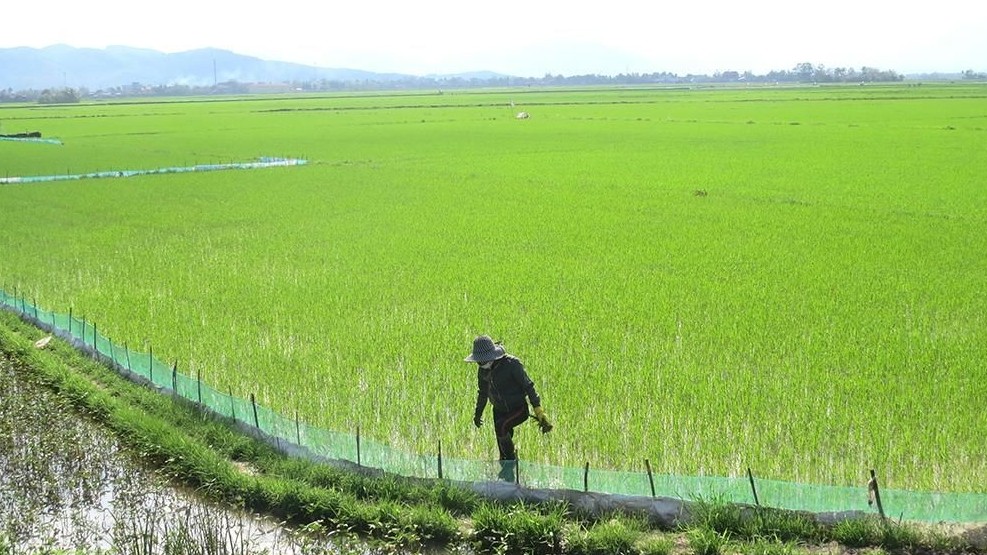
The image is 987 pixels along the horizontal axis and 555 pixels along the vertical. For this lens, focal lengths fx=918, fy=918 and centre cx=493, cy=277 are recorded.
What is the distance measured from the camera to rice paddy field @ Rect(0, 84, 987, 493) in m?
6.28

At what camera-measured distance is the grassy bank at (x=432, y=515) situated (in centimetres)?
464

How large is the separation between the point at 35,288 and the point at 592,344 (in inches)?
269

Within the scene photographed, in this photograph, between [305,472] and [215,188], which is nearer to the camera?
[305,472]

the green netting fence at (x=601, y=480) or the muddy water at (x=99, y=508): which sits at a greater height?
the green netting fence at (x=601, y=480)

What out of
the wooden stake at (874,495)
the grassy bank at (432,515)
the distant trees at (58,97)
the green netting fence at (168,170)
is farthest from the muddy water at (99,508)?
the distant trees at (58,97)

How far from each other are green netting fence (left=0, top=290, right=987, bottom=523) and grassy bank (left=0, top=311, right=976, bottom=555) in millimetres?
98

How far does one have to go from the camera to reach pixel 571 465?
584 centimetres

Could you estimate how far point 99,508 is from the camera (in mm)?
5348

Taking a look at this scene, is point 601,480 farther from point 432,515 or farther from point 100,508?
point 100,508

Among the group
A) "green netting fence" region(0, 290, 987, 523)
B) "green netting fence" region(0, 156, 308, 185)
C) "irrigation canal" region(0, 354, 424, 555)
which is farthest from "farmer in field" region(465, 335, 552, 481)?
"green netting fence" region(0, 156, 308, 185)

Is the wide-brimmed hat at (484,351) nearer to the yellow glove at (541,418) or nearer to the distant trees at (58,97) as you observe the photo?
the yellow glove at (541,418)

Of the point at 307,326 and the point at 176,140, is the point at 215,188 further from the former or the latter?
the point at 176,140

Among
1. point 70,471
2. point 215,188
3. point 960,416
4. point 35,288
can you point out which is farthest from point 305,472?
point 215,188

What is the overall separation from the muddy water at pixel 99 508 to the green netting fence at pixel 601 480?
26.9 inches
